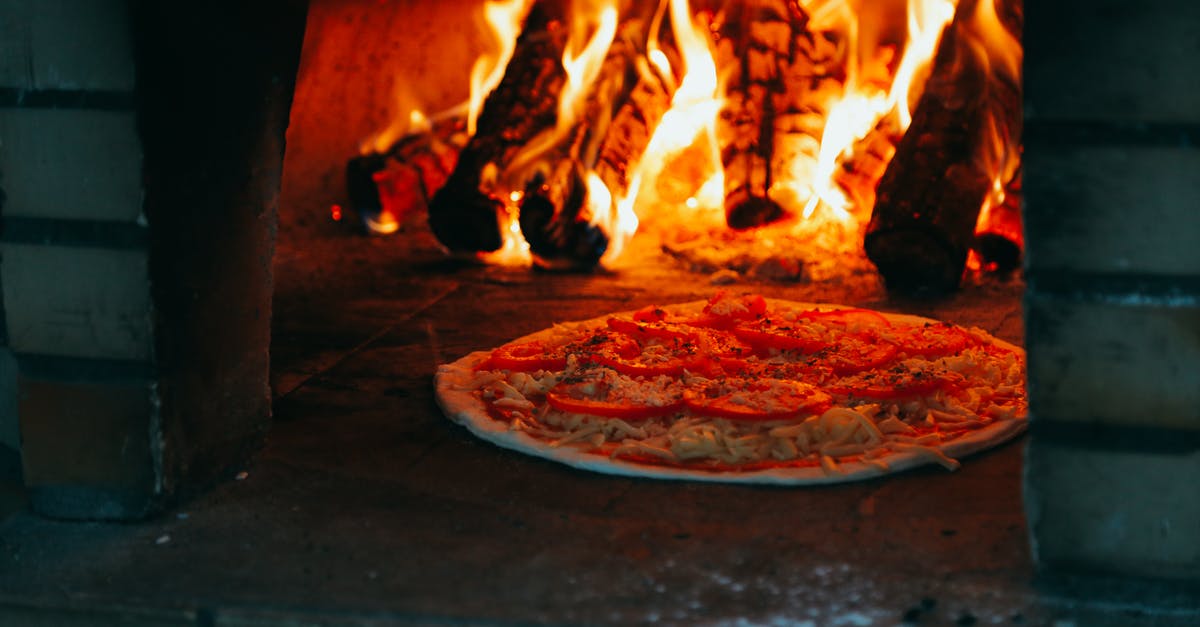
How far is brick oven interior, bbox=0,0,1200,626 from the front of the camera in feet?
8.09

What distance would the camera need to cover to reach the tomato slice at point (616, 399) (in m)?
3.41

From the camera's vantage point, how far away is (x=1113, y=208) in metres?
2.46

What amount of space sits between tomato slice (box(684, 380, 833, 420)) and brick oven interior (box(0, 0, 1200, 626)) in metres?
0.28

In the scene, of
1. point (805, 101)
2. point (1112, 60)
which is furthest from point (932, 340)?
point (805, 101)

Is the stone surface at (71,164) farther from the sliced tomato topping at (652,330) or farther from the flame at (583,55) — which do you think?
the flame at (583,55)

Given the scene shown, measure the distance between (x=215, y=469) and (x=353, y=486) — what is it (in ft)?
1.14

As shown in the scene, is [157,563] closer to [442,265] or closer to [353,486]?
[353,486]

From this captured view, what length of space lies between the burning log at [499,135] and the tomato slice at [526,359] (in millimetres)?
Result: 1585

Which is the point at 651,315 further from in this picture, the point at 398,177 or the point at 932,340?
the point at 398,177

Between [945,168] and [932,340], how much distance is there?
4.14 ft

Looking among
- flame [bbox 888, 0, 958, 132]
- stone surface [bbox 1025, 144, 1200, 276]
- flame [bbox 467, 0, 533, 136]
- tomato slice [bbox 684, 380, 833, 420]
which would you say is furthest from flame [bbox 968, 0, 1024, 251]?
stone surface [bbox 1025, 144, 1200, 276]

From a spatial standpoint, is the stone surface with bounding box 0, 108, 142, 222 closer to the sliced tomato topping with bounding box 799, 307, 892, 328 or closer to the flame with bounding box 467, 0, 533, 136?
the sliced tomato topping with bounding box 799, 307, 892, 328

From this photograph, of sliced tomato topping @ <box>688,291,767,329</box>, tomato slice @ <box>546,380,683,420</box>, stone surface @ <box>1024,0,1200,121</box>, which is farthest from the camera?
sliced tomato topping @ <box>688,291,767,329</box>

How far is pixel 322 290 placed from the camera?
5.32 m
